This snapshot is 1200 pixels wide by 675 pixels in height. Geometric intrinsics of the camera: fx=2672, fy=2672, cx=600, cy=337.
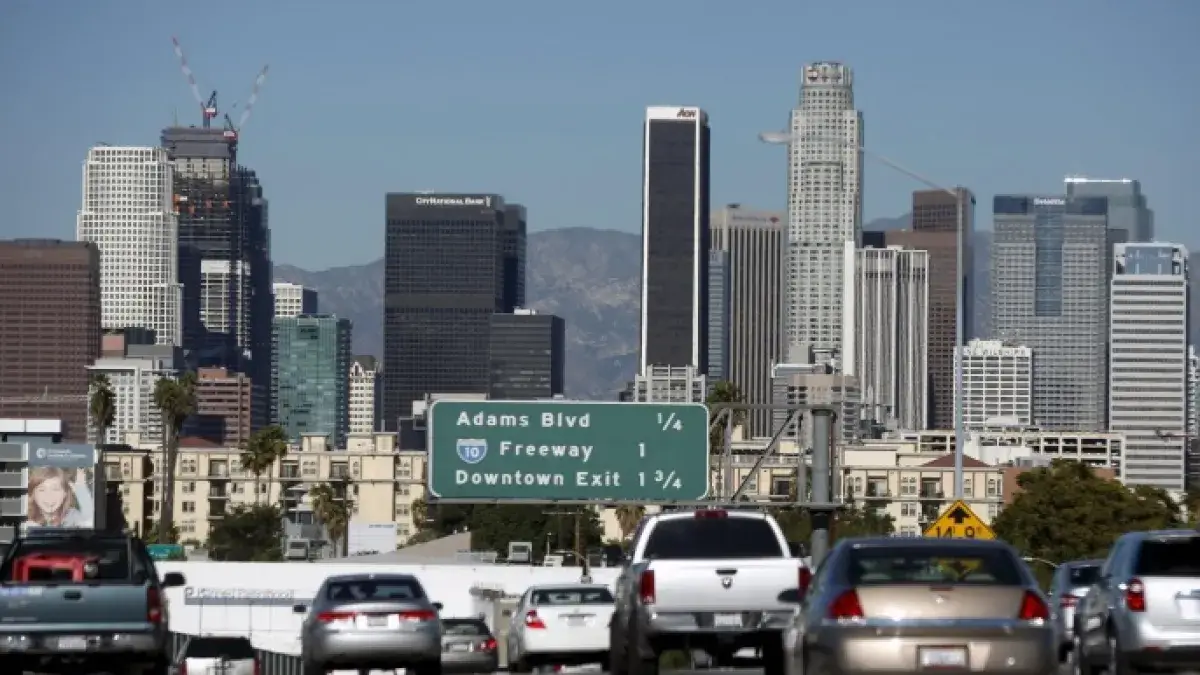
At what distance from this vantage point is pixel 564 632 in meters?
39.2

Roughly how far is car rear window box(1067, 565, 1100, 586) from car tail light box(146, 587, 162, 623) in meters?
13.8

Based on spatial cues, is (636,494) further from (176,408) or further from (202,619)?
(176,408)

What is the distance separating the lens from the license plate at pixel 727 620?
29.4 metres

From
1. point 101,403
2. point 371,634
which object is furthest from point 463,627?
point 101,403

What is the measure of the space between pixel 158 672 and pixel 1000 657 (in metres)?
10.7

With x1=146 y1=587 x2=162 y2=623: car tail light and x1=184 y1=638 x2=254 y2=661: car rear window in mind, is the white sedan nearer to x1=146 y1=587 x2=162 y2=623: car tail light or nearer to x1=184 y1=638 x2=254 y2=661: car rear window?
x1=184 y1=638 x2=254 y2=661: car rear window

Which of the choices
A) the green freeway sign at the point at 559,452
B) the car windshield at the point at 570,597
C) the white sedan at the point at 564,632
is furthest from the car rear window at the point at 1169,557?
the green freeway sign at the point at 559,452

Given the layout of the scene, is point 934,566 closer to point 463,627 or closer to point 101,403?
point 463,627

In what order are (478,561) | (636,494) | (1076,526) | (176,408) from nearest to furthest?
(636,494), (1076,526), (478,561), (176,408)

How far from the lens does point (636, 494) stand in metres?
58.5

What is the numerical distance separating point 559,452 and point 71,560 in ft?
98.7

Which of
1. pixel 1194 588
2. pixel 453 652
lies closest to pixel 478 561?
pixel 453 652

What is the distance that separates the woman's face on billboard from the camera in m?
195

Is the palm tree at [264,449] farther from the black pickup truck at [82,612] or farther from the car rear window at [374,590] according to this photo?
the black pickup truck at [82,612]
